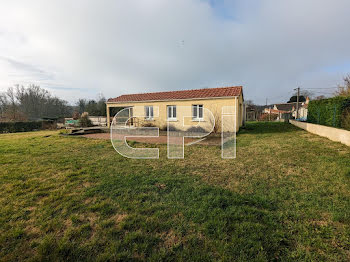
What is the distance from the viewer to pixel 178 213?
8.89ft

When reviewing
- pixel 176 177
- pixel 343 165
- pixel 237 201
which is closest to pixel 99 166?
pixel 176 177

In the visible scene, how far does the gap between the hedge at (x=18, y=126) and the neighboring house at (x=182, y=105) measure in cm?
1459

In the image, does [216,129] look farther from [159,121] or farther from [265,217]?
[265,217]

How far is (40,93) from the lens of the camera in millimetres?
38562

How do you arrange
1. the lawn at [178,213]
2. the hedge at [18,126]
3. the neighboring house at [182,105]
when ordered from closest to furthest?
the lawn at [178,213]
the neighboring house at [182,105]
the hedge at [18,126]

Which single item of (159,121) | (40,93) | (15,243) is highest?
(40,93)

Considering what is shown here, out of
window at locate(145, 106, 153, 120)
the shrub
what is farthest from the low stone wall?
window at locate(145, 106, 153, 120)

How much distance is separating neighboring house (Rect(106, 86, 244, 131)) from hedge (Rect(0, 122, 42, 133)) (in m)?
14.6

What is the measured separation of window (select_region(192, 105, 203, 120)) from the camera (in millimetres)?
13766

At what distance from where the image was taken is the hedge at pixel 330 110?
9031mm

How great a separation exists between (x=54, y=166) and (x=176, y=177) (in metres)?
4.22

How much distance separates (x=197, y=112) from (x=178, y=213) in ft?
38.5

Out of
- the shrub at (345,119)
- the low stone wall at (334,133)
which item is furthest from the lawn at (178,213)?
the shrub at (345,119)

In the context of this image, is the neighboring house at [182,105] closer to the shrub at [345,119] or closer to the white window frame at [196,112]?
the white window frame at [196,112]
